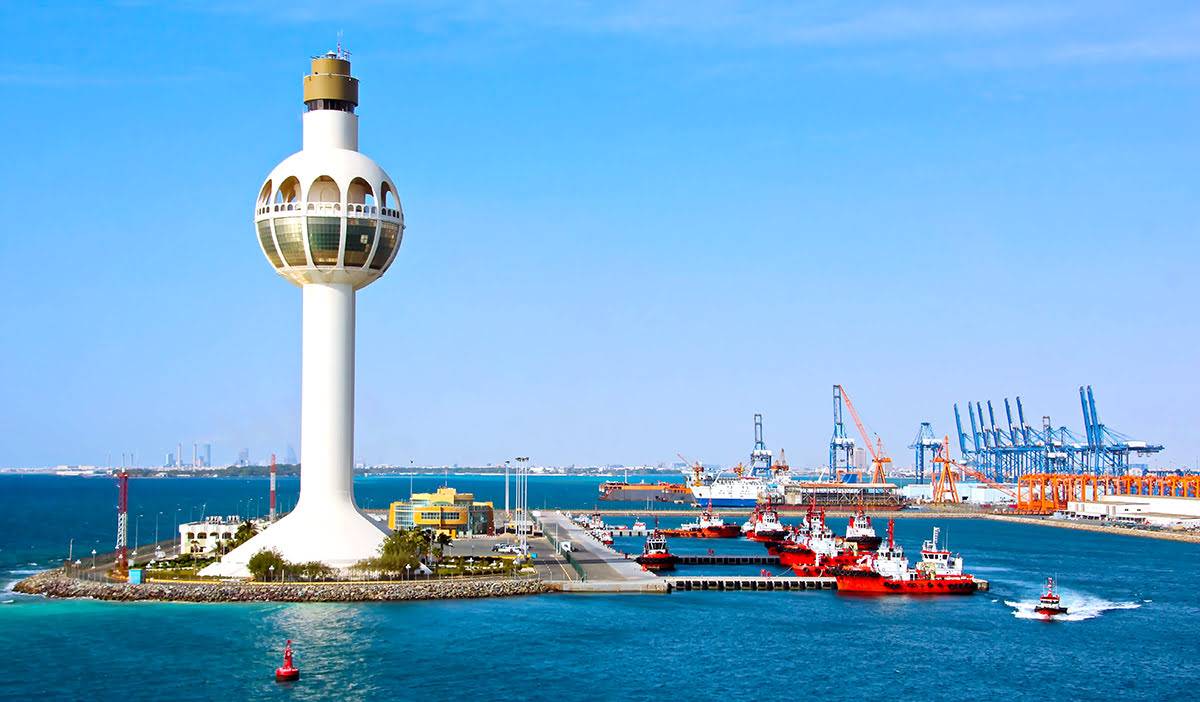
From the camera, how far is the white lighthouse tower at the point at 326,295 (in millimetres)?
70688

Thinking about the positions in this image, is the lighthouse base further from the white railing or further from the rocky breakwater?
the white railing

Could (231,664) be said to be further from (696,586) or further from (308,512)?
(696,586)

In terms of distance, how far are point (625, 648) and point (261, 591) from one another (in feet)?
69.4

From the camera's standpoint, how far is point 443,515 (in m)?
105

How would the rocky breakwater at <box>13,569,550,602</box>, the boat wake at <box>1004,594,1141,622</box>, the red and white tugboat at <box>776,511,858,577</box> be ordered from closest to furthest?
the rocky breakwater at <box>13,569,550,602</box> → the boat wake at <box>1004,594,1141,622</box> → the red and white tugboat at <box>776,511,858,577</box>

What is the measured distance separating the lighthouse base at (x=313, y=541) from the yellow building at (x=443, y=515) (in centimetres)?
3045

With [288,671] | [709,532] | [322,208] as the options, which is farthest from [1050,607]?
[709,532]

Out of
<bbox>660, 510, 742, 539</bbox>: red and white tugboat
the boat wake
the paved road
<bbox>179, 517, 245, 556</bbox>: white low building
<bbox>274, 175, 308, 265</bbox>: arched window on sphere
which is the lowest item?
the boat wake

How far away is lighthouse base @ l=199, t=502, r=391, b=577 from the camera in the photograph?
69.6m

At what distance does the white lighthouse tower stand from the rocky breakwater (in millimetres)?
3631

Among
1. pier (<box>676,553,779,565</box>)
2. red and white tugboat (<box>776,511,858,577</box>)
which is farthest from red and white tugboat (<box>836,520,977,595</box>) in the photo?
pier (<box>676,553,779,565</box>)

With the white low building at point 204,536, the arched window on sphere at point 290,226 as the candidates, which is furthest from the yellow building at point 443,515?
the arched window on sphere at point 290,226

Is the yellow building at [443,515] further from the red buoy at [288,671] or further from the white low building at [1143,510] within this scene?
the white low building at [1143,510]

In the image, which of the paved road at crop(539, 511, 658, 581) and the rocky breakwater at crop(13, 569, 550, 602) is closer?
the rocky breakwater at crop(13, 569, 550, 602)
